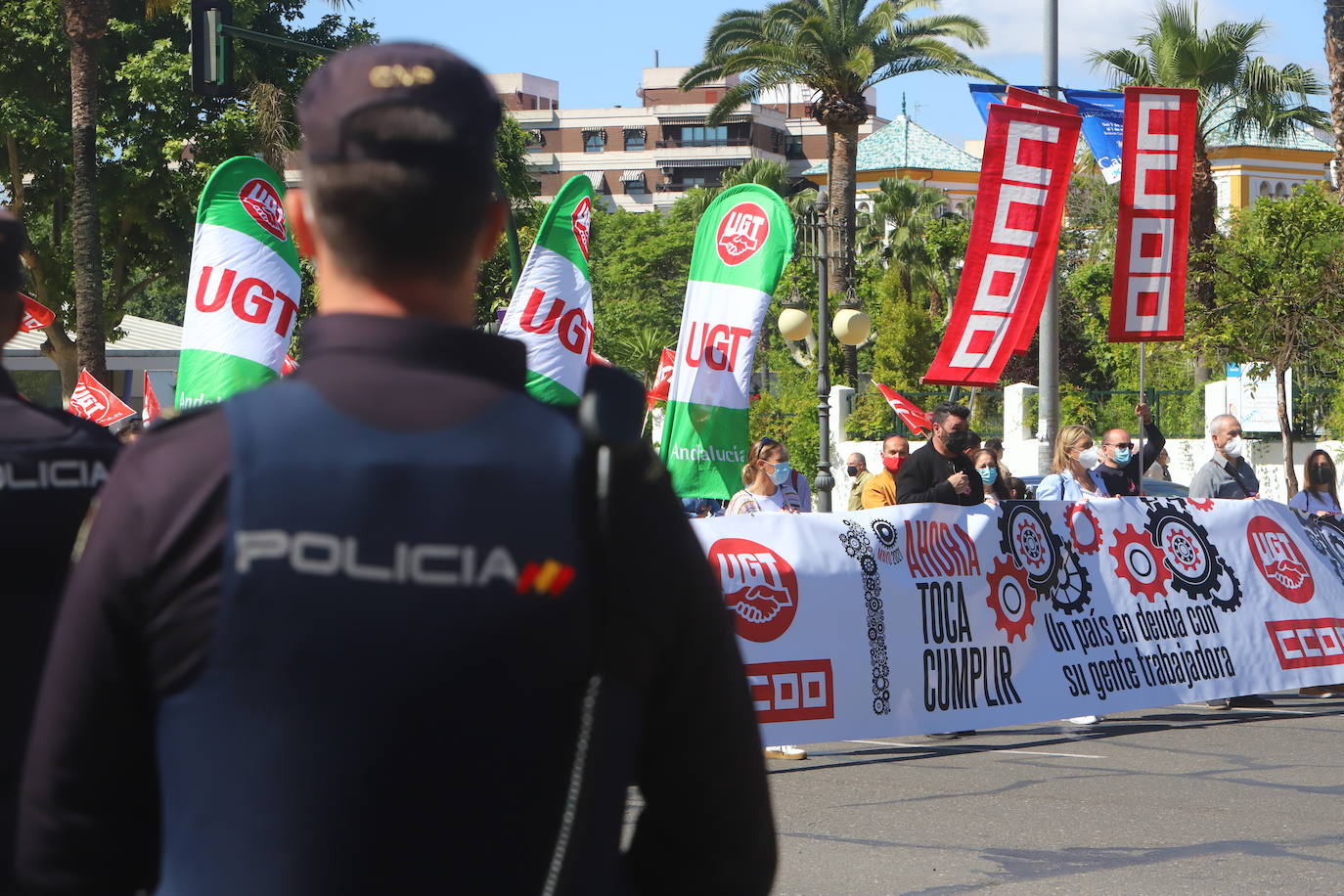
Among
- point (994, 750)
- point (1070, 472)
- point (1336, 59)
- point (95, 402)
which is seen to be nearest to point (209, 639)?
point (994, 750)

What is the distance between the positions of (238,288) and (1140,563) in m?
6.18

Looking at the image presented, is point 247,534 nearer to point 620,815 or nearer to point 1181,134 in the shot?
point 620,815

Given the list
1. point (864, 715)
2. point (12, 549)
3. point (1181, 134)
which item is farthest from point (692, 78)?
point (12, 549)

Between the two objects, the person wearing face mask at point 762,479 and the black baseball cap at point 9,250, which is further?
the person wearing face mask at point 762,479

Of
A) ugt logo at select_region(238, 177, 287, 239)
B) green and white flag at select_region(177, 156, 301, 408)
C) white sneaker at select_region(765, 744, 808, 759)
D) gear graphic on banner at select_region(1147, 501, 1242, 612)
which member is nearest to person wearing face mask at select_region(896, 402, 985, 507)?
gear graphic on banner at select_region(1147, 501, 1242, 612)

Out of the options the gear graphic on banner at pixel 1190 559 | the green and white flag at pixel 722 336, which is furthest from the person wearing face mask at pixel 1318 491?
the green and white flag at pixel 722 336

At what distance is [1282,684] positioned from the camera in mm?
11305

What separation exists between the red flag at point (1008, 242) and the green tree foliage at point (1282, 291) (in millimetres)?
13681

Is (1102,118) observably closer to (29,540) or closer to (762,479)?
(762,479)

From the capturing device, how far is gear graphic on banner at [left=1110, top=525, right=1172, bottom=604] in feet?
35.9

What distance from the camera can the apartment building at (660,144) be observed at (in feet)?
370

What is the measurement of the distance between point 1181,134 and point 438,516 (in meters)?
14.4

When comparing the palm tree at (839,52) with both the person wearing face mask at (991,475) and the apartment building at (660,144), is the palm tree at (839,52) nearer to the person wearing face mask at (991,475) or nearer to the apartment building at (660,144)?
the person wearing face mask at (991,475)

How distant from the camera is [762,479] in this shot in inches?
428
